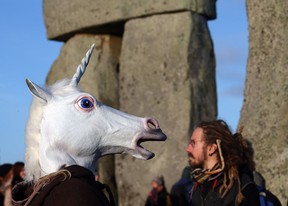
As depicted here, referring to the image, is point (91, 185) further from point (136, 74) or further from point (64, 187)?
point (136, 74)

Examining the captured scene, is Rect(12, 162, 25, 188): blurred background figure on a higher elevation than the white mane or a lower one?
lower

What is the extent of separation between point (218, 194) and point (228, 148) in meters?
0.26

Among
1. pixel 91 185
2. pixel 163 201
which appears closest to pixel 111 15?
pixel 163 201

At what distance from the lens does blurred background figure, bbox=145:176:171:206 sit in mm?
9225

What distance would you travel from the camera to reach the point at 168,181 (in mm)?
10141

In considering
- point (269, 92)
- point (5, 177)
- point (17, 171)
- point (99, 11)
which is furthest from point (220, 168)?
point (99, 11)

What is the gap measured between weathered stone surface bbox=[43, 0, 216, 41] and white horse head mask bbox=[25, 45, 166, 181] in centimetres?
773

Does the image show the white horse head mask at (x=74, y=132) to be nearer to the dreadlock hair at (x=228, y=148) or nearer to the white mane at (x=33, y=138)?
the white mane at (x=33, y=138)

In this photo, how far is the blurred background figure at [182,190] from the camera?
4199 millimetres

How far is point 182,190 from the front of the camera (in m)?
4.77

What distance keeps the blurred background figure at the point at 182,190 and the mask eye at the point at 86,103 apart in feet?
3.92

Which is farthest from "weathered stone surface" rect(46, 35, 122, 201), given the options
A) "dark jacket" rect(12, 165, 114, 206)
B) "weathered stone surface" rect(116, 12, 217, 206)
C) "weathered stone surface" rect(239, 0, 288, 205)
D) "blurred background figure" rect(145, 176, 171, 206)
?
"dark jacket" rect(12, 165, 114, 206)

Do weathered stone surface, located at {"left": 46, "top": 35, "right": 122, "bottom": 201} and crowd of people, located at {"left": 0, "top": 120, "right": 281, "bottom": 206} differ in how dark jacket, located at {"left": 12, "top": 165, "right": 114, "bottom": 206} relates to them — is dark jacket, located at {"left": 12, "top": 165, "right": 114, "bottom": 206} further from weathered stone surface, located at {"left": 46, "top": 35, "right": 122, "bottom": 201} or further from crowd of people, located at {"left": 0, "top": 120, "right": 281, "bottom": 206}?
weathered stone surface, located at {"left": 46, "top": 35, "right": 122, "bottom": 201}

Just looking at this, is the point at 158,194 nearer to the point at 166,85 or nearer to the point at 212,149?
the point at 166,85
